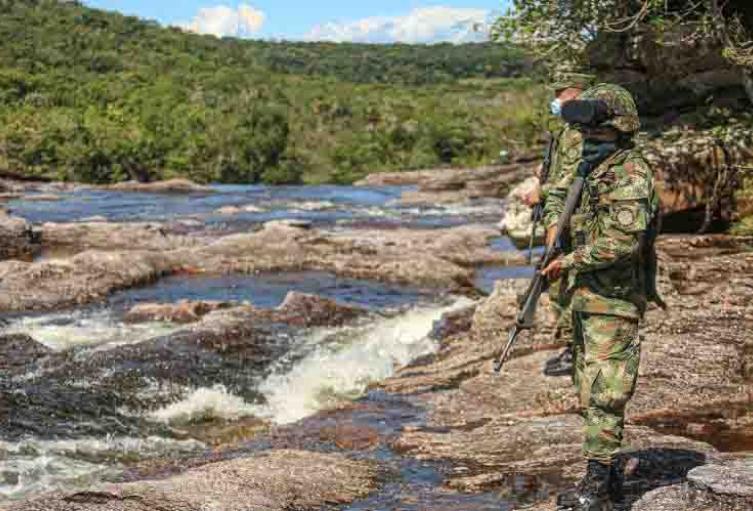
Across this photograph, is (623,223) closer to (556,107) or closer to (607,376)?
(607,376)

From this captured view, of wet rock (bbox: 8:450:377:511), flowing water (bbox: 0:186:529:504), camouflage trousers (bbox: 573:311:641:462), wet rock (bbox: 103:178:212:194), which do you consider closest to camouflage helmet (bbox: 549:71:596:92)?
camouflage trousers (bbox: 573:311:641:462)

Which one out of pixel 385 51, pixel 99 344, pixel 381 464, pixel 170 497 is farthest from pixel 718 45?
pixel 385 51

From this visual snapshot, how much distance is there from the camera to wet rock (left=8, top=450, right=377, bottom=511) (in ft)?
18.3

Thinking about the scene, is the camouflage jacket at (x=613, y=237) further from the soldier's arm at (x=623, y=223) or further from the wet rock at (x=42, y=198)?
the wet rock at (x=42, y=198)

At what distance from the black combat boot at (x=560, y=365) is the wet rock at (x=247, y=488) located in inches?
99.1

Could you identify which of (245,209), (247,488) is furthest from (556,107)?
(245,209)

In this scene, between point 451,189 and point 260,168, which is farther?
point 260,168

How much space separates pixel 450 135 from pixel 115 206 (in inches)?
1548

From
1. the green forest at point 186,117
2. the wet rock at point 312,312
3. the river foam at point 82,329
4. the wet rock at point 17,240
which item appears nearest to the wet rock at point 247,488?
the river foam at point 82,329

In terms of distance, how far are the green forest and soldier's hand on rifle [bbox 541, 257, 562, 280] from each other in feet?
115

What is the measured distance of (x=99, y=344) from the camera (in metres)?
12.6

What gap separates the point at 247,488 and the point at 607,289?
255cm

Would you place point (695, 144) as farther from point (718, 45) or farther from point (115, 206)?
point (115, 206)

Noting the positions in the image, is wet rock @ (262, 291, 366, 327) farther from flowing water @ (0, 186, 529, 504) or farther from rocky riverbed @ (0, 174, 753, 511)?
flowing water @ (0, 186, 529, 504)
